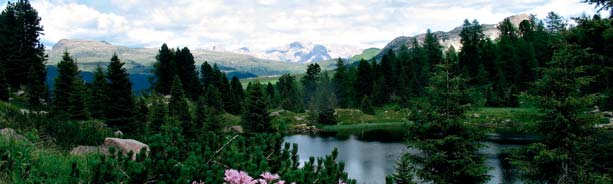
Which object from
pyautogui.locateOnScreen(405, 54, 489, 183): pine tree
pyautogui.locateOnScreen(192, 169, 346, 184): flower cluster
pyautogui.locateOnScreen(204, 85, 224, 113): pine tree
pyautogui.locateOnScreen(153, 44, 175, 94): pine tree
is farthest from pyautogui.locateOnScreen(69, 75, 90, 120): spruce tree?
pyautogui.locateOnScreen(192, 169, 346, 184): flower cluster

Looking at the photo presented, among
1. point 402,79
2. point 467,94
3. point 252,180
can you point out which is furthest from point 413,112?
point 402,79

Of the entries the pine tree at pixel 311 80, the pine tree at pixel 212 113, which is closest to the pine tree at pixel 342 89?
the pine tree at pixel 311 80

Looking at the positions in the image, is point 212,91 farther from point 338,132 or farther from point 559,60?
point 559,60

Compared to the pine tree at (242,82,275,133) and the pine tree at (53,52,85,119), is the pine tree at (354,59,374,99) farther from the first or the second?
the pine tree at (53,52,85,119)

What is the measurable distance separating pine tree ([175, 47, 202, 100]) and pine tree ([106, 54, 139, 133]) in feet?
153

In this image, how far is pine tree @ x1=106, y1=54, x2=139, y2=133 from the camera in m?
43.6

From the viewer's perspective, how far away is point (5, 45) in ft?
211

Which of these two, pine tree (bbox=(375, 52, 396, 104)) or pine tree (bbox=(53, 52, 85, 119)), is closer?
pine tree (bbox=(53, 52, 85, 119))

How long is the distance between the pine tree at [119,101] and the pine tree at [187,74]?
46603 mm

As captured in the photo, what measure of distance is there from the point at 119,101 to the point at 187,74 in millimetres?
51506

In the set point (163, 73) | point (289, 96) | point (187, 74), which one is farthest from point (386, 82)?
point (163, 73)

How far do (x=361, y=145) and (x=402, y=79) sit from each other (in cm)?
6423

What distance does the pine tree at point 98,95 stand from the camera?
150 ft

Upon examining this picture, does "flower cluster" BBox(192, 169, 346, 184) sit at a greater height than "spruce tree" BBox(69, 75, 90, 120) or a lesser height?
greater
